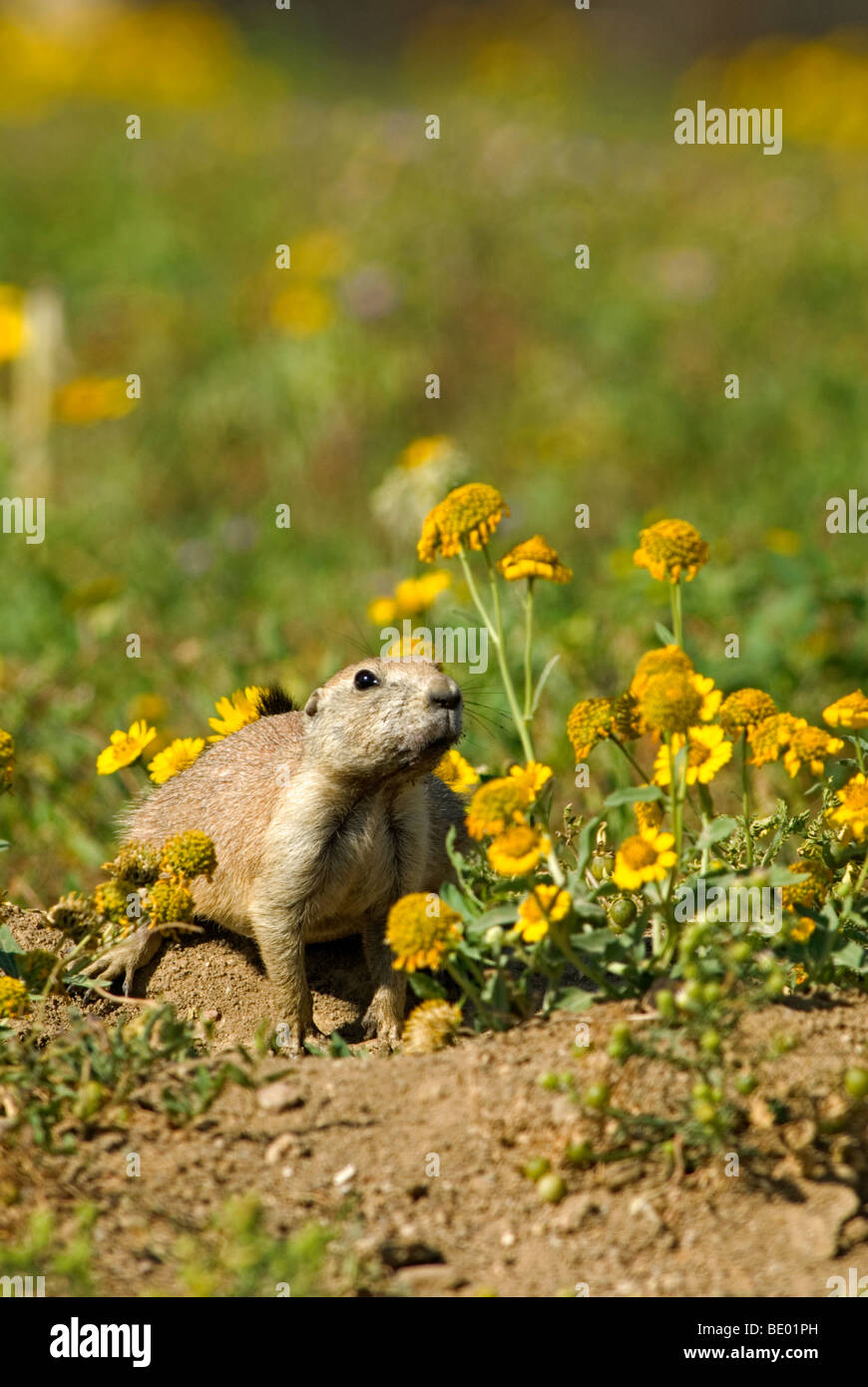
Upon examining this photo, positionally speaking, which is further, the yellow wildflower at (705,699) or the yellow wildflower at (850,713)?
the yellow wildflower at (850,713)

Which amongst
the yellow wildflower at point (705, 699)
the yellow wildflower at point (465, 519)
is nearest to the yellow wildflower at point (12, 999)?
the yellow wildflower at point (465, 519)

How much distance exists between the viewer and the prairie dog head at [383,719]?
12.2 ft

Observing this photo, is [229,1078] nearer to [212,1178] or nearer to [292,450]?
[212,1178]

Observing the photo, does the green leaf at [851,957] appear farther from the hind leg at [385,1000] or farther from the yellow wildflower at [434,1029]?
the hind leg at [385,1000]

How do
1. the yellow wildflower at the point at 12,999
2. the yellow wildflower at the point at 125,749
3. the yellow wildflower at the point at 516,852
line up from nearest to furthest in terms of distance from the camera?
the yellow wildflower at the point at 516,852
the yellow wildflower at the point at 12,999
the yellow wildflower at the point at 125,749

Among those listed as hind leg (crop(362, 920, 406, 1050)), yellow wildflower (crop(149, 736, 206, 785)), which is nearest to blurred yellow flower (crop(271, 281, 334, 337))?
yellow wildflower (crop(149, 736, 206, 785))

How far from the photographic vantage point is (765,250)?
Result: 35.9 ft

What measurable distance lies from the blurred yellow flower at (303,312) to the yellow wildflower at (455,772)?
19.7ft

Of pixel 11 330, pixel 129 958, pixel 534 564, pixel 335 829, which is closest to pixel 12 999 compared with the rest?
pixel 129 958

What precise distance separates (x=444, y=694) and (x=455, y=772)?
0.42 m

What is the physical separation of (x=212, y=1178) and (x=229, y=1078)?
0.21 meters

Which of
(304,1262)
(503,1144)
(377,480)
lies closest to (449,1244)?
(503,1144)

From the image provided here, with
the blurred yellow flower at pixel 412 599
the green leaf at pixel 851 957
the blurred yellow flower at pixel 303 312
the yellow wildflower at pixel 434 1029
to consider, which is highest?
the blurred yellow flower at pixel 303 312

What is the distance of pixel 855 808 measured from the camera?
334 cm
